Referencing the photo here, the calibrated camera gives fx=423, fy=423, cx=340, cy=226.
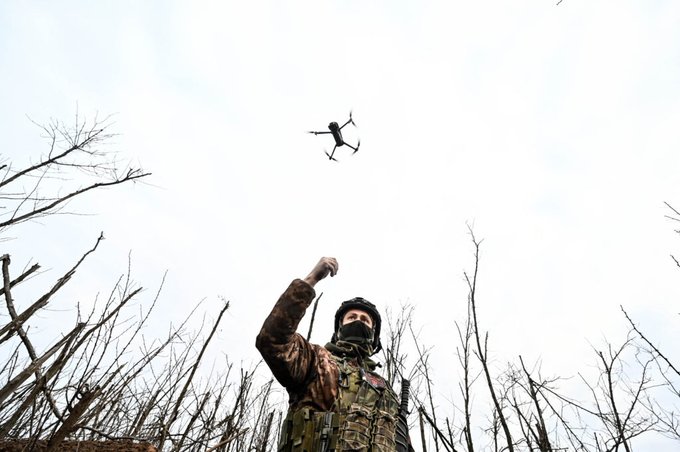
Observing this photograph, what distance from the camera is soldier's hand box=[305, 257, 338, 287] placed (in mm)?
3280

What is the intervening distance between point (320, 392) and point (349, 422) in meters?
0.32

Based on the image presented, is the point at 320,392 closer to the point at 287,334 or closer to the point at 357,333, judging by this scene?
the point at 287,334

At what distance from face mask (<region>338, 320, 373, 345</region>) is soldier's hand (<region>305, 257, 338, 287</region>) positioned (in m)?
1.13

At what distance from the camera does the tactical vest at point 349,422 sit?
3076 millimetres

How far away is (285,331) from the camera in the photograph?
3.05 metres

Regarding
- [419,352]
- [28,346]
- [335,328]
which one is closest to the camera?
[28,346]

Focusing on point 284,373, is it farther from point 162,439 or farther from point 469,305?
point 469,305

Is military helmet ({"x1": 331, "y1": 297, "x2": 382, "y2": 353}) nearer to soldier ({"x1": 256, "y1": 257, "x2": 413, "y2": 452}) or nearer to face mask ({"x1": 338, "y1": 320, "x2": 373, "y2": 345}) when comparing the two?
face mask ({"x1": 338, "y1": 320, "x2": 373, "y2": 345})

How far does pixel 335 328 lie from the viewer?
480 cm

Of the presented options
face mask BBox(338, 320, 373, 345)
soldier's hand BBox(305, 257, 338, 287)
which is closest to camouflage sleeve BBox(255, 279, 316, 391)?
soldier's hand BBox(305, 257, 338, 287)

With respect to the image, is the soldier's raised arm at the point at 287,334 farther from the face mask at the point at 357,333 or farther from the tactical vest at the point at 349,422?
the face mask at the point at 357,333

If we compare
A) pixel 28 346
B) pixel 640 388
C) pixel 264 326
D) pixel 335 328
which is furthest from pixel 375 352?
pixel 640 388

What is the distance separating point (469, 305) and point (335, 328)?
5822mm

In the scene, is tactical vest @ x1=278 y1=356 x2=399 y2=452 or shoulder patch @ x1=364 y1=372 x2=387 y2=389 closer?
tactical vest @ x1=278 y1=356 x2=399 y2=452
